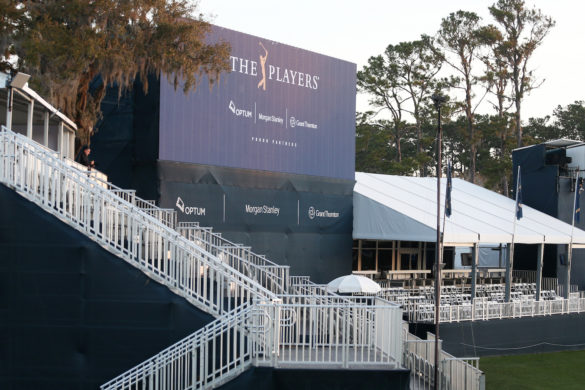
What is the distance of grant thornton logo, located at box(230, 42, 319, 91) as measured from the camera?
2462 centimetres

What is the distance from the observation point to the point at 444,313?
78.8ft

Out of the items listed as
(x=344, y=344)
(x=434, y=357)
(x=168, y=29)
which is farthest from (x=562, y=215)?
(x=344, y=344)

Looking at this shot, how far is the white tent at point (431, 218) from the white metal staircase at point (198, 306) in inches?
484

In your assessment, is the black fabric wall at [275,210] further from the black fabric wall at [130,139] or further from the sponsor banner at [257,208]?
the black fabric wall at [130,139]

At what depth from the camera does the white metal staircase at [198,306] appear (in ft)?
43.1

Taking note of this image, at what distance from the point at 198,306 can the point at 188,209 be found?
9194 millimetres

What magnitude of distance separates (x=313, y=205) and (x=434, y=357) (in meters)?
10.1

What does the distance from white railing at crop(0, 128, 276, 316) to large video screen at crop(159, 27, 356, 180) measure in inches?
317

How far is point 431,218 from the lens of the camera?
2773 cm

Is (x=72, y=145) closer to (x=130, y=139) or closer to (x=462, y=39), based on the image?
(x=130, y=139)

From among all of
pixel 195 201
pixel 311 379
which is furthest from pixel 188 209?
pixel 311 379

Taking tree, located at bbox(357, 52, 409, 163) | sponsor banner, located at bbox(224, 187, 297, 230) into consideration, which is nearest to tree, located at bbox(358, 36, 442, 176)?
tree, located at bbox(357, 52, 409, 163)

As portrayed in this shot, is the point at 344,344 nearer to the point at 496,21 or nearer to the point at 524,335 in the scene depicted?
the point at 524,335

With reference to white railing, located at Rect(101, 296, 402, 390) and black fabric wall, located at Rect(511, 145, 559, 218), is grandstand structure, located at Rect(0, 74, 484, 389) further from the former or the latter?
black fabric wall, located at Rect(511, 145, 559, 218)
